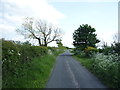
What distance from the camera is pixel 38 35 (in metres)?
52.7

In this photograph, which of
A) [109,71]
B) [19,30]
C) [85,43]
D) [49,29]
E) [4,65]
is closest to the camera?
[4,65]

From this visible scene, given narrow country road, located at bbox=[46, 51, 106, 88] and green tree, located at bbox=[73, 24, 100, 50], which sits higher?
green tree, located at bbox=[73, 24, 100, 50]

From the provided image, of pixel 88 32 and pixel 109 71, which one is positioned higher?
pixel 88 32

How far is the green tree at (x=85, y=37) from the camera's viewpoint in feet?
132

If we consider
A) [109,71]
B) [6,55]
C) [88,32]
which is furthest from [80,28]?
[6,55]

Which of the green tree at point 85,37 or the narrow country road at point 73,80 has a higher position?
the green tree at point 85,37

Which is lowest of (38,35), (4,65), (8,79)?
(8,79)

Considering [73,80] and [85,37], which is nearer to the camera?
[73,80]

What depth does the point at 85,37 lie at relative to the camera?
40812 mm

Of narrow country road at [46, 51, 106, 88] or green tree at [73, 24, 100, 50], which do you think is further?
green tree at [73, 24, 100, 50]

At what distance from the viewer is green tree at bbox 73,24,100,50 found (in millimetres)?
40181

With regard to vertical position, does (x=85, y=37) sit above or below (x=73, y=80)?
above

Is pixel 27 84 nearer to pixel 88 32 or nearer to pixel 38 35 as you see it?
pixel 88 32

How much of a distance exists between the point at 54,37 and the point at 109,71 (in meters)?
48.4
